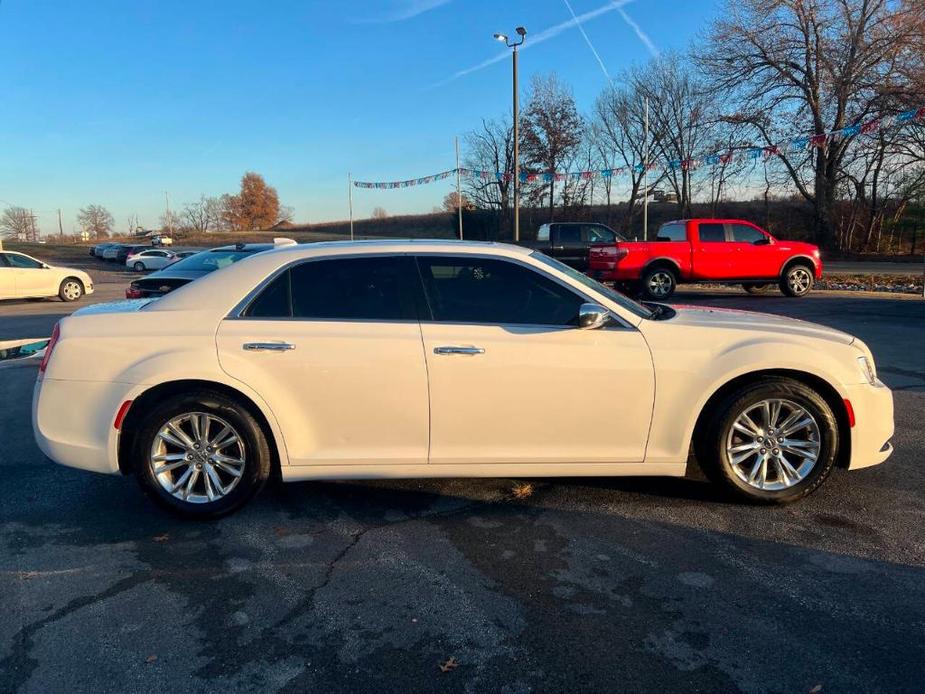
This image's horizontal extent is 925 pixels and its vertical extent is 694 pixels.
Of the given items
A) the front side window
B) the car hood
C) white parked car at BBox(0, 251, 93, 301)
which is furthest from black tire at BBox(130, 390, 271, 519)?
the front side window

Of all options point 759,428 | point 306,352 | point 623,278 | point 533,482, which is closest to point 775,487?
point 759,428

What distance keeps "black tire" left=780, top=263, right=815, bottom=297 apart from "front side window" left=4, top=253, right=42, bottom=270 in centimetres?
2003

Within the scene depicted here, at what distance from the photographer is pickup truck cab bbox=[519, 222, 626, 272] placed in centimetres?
1919

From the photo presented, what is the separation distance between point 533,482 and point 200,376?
223 centimetres

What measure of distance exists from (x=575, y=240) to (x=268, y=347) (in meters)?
16.5

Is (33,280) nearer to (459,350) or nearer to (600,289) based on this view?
(459,350)

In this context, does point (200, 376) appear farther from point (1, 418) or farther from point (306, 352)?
point (1, 418)

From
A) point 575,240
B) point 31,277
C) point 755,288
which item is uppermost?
point 575,240

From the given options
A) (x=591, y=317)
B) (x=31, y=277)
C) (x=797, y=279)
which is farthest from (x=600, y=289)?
(x=31, y=277)

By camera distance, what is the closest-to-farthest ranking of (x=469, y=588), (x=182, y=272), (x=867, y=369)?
(x=469, y=588)
(x=867, y=369)
(x=182, y=272)

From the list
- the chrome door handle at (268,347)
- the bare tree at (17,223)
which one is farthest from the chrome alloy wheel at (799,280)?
the bare tree at (17,223)

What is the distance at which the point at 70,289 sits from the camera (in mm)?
19016

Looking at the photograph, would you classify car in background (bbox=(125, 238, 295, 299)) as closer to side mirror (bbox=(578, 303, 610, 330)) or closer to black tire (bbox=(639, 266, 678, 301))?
side mirror (bbox=(578, 303, 610, 330))

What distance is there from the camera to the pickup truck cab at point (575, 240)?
63.0 ft
